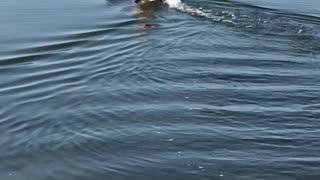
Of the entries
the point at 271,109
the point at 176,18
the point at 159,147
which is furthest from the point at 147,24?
the point at 159,147

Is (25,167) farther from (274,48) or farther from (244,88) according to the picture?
(274,48)

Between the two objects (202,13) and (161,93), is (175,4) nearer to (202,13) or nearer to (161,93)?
(202,13)

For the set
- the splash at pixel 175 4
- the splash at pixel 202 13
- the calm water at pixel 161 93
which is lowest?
the calm water at pixel 161 93

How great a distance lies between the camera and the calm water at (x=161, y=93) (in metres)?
7.80

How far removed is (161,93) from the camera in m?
9.95

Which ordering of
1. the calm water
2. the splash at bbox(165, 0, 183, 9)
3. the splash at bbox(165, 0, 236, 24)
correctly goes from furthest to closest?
the splash at bbox(165, 0, 183, 9)
the splash at bbox(165, 0, 236, 24)
the calm water

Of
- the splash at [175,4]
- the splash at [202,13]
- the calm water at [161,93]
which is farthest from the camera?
the splash at [175,4]

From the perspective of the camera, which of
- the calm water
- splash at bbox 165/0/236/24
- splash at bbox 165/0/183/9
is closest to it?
the calm water

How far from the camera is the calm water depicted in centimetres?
780

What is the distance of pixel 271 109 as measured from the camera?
928 cm

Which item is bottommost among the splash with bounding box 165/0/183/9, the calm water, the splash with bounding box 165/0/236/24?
the calm water

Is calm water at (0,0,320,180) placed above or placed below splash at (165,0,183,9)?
below

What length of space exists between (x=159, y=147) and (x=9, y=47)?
4746mm

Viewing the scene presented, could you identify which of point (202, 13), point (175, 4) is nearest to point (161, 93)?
point (202, 13)
